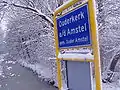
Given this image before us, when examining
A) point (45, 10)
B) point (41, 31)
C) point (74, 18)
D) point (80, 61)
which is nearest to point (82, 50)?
point (80, 61)

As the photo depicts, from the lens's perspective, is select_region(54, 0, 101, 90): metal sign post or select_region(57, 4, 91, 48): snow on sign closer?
select_region(54, 0, 101, 90): metal sign post

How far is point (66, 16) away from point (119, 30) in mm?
8840

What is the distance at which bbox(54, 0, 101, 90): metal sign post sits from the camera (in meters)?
2.44

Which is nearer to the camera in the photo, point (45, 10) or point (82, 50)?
point (82, 50)

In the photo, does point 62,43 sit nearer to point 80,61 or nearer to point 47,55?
point 80,61

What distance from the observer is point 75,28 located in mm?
2756

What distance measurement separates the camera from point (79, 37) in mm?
2705

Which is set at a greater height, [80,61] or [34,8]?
[34,8]

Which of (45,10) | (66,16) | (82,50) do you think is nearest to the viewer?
(82,50)

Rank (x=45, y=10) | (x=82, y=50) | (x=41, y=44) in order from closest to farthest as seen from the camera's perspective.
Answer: (x=82, y=50), (x=45, y=10), (x=41, y=44)

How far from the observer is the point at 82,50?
9.02 ft

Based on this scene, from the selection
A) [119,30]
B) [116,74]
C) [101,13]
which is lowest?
[116,74]

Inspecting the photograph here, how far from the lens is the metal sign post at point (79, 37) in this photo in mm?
2443

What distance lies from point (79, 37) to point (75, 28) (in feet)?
0.37
